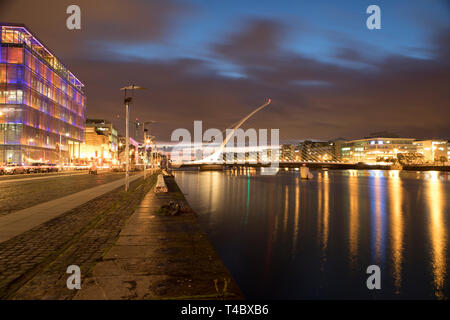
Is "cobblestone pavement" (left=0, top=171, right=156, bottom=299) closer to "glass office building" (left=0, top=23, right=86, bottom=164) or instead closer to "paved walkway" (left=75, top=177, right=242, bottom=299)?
"paved walkway" (left=75, top=177, right=242, bottom=299)

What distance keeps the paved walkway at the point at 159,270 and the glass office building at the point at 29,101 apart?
71.6 m

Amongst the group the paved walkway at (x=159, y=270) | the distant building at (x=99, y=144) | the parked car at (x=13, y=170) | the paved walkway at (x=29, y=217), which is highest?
the distant building at (x=99, y=144)

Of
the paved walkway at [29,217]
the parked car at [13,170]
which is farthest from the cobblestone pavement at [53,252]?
the parked car at [13,170]

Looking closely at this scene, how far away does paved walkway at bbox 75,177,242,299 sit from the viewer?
5711 mm

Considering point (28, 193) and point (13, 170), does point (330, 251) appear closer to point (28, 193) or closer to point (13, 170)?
point (28, 193)

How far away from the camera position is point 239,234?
14.9 meters

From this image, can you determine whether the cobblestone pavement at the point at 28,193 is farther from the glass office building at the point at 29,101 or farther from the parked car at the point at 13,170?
the glass office building at the point at 29,101

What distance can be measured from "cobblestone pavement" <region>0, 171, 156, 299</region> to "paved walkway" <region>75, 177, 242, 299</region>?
1.49ft

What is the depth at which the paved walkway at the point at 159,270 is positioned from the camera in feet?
18.7

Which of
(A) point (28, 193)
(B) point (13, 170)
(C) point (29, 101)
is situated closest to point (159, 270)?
(A) point (28, 193)

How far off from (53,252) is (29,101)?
84175 millimetres

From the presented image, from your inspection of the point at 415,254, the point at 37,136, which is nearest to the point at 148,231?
the point at 415,254

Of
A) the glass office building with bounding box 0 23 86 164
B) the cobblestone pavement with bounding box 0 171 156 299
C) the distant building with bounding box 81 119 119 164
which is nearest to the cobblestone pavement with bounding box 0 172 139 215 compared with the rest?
the cobblestone pavement with bounding box 0 171 156 299
